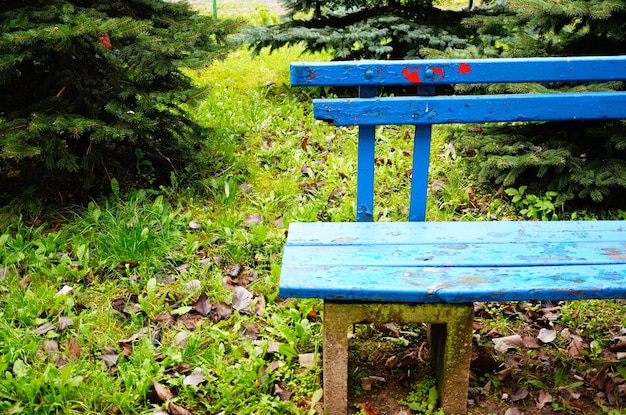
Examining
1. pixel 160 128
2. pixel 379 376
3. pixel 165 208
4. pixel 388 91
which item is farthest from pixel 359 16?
pixel 379 376

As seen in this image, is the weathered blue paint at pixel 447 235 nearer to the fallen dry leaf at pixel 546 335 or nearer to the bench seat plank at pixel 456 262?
the bench seat plank at pixel 456 262

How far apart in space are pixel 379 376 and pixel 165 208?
1.70 metres

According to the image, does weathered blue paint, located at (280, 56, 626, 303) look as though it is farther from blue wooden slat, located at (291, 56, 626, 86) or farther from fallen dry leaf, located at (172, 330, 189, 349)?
fallen dry leaf, located at (172, 330, 189, 349)

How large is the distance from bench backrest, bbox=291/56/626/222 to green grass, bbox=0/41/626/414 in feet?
3.29

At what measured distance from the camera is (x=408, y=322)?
2.15 meters

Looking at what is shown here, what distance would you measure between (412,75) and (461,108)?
25cm

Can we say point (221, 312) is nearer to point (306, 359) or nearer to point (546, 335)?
point (306, 359)

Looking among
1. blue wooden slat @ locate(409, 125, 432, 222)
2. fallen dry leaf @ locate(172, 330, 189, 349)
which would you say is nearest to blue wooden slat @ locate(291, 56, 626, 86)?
blue wooden slat @ locate(409, 125, 432, 222)

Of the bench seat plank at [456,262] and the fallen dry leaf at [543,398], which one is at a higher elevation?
the bench seat plank at [456,262]

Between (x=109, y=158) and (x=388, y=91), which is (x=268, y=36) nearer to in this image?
(x=388, y=91)

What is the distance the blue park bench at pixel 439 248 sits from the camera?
2.02 m

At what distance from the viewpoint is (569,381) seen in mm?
2521

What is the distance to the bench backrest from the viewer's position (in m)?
2.39

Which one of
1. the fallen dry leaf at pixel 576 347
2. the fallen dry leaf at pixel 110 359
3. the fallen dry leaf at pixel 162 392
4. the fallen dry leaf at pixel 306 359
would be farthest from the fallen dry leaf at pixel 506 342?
the fallen dry leaf at pixel 110 359
